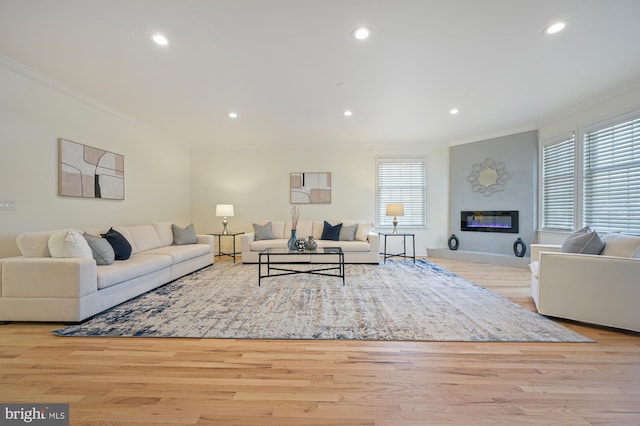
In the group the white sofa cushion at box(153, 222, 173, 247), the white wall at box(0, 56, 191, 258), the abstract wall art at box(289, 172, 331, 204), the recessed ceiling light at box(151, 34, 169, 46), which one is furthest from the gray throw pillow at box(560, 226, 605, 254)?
the white wall at box(0, 56, 191, 258)

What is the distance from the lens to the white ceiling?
198 centimetres

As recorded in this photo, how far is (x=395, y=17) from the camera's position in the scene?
2041 millimetres

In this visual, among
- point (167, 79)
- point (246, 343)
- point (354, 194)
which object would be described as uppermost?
point (167, 79)

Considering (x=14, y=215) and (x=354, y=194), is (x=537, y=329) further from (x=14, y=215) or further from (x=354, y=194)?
(x=14, y=215)

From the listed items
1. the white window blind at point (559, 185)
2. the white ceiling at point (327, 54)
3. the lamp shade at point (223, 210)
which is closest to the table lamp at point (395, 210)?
the white ceiling at point (327, 54)

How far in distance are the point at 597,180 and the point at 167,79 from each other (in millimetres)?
5989

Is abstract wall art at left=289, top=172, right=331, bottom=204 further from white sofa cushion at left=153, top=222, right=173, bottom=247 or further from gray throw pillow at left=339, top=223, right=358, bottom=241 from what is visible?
white sofa cushion at left=153, top=222, right=173, bottom=247

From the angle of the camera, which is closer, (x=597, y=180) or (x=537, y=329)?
(x=537, y=329)

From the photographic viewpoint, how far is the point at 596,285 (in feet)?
7.32

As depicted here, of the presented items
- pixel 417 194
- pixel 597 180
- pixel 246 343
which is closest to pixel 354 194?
pixel 417 194

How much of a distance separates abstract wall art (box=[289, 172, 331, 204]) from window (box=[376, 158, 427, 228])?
1209 mm

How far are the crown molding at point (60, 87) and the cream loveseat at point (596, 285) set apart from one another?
5752mm

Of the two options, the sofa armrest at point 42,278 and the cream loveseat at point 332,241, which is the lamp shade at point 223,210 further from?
the sofa armrest at point 42,278

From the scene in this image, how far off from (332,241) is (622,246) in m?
3.78
